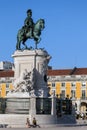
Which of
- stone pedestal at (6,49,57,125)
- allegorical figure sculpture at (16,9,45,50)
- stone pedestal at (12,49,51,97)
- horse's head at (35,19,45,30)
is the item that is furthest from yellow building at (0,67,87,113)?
stone pedestal at (6,49,57,125)

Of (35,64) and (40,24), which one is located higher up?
(40,24)

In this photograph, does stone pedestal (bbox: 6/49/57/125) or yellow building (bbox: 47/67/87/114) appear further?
yellow building (bbox: 47/67/87/114)

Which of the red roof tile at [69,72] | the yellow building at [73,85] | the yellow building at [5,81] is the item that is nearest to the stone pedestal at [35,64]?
the yellow building at [5,81]

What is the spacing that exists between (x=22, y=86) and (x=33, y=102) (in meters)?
2.39

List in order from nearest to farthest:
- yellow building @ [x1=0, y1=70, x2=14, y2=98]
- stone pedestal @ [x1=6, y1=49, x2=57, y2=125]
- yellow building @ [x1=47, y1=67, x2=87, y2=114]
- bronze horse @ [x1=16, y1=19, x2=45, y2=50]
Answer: stone pedestal @ [x1=6, y1=49, x2=57, y2=125], bronze horse @ [x1=16, y1=19, x2=45, y2=50], yellow building @ [x1=47, y1=67, x2=87, y2=114], yellow building @ [x1=0, y1=70, x2=14, y2=98]

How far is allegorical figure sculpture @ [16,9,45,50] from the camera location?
144ft

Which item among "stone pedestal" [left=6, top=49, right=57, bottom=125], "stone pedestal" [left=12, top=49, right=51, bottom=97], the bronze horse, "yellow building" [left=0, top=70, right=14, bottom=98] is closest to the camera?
"stone pedestal" [left=6, top=49, right=57, bottom=125]

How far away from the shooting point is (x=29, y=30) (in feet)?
145

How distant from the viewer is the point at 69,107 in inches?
1785

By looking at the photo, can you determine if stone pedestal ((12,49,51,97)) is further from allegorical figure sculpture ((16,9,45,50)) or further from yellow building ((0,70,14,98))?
yellow building ((0,70,14,98))

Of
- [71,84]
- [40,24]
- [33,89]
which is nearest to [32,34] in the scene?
[40,24]

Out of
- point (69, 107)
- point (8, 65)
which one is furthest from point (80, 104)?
point (69, 107)

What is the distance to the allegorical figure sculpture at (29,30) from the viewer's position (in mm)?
44000

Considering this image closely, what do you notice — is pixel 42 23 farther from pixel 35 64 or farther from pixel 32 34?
pixel 35 64
